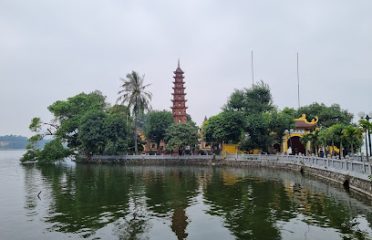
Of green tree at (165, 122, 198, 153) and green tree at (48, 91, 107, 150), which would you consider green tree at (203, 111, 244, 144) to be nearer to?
green tree at (165, 122, 198, 153)

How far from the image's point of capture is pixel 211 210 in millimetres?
18797

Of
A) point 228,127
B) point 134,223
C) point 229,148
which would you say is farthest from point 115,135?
point 134,223

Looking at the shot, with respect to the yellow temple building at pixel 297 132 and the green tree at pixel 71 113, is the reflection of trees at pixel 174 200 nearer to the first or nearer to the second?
the yellow temple building at pixel 297 132

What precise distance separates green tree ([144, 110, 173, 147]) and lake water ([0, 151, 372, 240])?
4020 centimetres

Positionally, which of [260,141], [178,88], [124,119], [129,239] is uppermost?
[178,88]

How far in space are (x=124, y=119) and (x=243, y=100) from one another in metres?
19.8

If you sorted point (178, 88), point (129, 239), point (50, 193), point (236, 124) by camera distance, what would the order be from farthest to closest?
1. point (178, 88)
2. point (236, 124)
3. point (50, 193)
4. point (129, 239)

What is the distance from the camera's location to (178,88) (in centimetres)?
7200

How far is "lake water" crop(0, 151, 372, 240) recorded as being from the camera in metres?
14.3

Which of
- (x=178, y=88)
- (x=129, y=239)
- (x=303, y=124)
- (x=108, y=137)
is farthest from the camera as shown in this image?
(x=178, y=88)

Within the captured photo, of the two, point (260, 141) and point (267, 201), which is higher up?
point (260, 141)

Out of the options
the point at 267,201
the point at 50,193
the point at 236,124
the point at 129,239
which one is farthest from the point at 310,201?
the point at 236,124

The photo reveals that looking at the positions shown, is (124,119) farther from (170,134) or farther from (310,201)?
(310,201)

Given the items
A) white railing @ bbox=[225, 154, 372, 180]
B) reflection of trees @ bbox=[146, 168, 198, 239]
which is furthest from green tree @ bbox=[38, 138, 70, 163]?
reflection of trees @ bbox=[146, 168, 198, 239]
